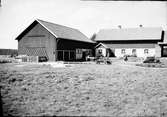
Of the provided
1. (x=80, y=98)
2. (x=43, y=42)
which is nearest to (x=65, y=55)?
(x=43, y=42)

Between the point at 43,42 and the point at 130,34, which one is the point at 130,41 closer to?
the point at 130,34

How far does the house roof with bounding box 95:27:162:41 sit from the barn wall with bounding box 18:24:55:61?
20.0 metres

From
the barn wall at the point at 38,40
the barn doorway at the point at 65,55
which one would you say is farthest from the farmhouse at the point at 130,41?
the barn wall at the point at 38,40

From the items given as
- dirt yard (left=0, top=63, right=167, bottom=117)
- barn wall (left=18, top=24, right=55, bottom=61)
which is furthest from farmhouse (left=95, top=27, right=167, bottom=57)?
dirt yard (left=0, top=63, right=167, bottom=117)

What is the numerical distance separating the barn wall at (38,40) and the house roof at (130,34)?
65.5 feet

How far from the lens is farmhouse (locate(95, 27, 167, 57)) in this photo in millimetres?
44750

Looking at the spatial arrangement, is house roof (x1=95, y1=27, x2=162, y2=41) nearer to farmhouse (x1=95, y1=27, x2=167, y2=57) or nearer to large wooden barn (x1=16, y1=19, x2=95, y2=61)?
farmhouse (x1=95, y1=27, x2=167, y2=57)

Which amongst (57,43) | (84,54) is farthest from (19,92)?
(84,54)

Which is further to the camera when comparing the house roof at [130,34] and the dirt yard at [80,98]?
the house roof at [130,34]

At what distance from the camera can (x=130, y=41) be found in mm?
46156

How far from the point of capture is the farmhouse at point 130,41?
4475 cm

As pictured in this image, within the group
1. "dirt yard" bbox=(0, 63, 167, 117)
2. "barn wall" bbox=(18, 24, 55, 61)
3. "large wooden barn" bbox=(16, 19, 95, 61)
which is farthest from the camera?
"barn wall" bbox=(18, 24, 55, 61)

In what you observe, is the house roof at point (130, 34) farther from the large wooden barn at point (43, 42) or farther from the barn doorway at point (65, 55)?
the large wooden barn at point (43, 42)

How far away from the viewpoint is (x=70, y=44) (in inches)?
1369
